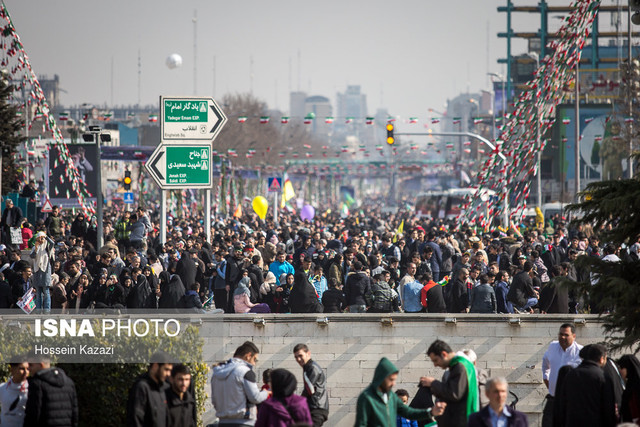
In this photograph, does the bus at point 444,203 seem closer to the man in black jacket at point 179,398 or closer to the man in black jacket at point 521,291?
the man in black jacket at point 521,291

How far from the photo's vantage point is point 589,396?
9.67 meters

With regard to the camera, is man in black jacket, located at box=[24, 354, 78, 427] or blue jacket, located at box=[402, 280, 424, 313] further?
blue jacket, located at box=[402, 280, 424, 313]

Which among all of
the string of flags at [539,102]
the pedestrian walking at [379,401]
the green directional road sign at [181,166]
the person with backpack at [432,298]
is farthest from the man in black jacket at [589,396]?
the green directional road sign at [181,166]

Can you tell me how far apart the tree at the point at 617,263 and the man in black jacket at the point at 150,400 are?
3.48 m

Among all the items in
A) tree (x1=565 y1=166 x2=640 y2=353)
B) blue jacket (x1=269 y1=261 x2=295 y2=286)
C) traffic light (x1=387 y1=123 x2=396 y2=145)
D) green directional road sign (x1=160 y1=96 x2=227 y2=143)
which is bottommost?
blue jacket (x1=269 y1=261 x2=295 y2=286)

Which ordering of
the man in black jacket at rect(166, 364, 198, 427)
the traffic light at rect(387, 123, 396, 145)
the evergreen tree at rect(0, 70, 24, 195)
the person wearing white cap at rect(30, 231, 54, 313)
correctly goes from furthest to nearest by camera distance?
the traffic light at rect(387, 123, 396, 145) → the evergreen tree at rect(0, 70, 24, 195) → the person wearing white cap at rect(30, 231, 54, 313) → the man in black jacket at rect(166, 364, 198, 427)

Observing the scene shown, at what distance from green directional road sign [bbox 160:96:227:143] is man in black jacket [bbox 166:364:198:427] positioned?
526 inches

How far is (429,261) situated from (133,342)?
11.0 m

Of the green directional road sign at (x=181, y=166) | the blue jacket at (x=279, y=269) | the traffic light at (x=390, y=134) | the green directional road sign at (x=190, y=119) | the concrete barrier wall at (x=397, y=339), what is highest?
the traffic light at (x=390, y=134)

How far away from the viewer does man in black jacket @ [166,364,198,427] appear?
937cm

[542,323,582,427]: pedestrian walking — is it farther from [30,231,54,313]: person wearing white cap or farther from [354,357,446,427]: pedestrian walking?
[30,231,54,313]: person wearing white cap

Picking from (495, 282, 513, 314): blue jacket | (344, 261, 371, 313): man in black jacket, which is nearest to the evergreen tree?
(344, 261, 371, 313): man in black jacket

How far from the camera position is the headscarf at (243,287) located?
17188mm

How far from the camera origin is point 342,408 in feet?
49.2
